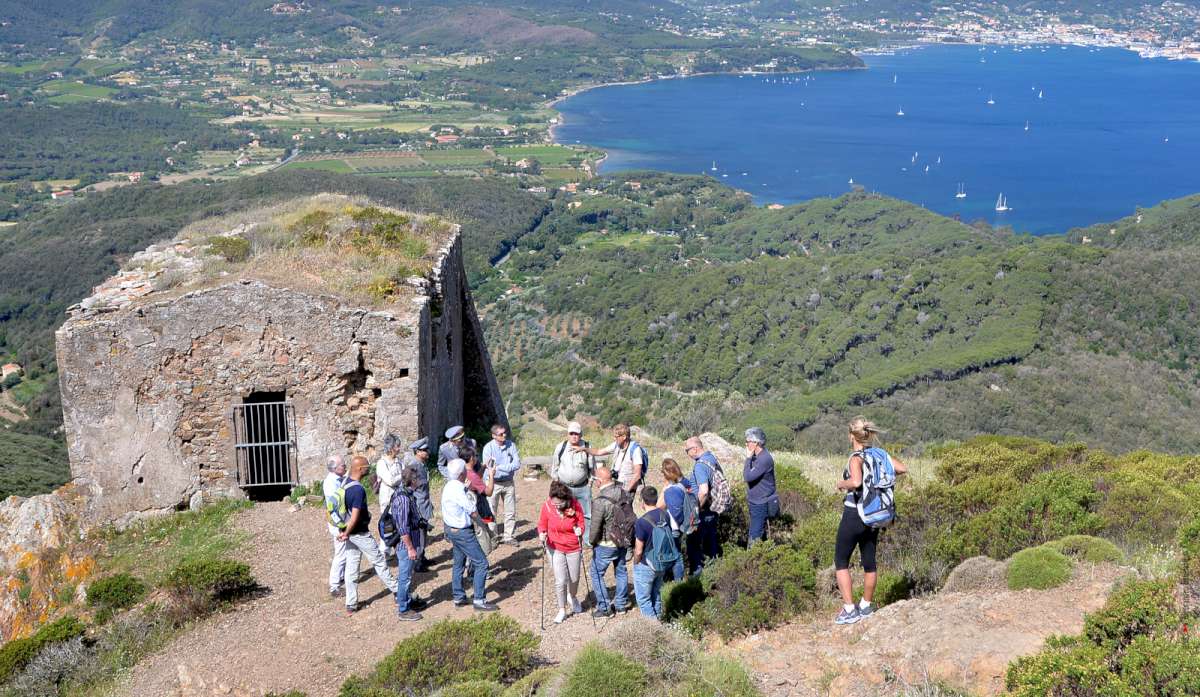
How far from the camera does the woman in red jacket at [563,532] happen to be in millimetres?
7215

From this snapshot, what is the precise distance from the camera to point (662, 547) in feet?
23.3

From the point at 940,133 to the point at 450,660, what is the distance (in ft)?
462

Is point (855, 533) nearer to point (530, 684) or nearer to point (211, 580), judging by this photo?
point (530, 684)

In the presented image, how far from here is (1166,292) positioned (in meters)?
41.4

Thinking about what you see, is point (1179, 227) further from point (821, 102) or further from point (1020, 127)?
point (821, 102)

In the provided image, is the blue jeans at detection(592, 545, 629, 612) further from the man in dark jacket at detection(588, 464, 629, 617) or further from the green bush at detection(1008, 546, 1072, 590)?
the green bush at detection(1008, 546, 1072, 590)

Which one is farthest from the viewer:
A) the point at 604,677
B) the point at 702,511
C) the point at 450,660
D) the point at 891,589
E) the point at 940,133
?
the point at 940,133

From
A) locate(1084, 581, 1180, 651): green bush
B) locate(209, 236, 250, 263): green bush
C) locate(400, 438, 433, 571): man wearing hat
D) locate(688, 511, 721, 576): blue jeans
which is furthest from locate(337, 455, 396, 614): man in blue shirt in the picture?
locate(1084, 581, 1180, 651): green bush

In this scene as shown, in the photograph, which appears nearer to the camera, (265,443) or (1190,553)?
(1190,553)

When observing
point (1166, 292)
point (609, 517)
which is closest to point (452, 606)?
point (609, 517)

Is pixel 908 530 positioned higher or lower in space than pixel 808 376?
higher

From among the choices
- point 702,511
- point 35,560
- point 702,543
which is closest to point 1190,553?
point 702,511

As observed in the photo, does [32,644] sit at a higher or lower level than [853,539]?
lower

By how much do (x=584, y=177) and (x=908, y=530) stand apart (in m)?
101
